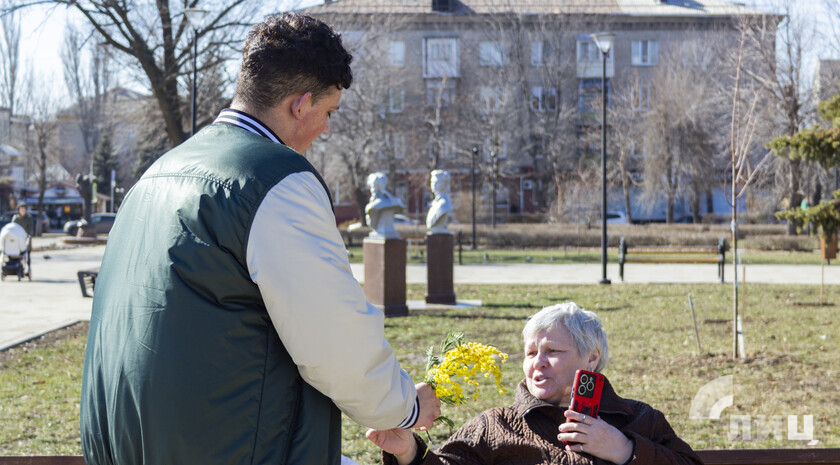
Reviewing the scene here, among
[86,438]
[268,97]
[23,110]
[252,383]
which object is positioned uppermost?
[23,110]

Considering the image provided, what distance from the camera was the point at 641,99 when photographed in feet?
150

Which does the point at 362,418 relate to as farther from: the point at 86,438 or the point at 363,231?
the point at 363,231

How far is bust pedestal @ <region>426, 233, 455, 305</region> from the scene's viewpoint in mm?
14188

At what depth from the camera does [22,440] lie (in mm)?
5875

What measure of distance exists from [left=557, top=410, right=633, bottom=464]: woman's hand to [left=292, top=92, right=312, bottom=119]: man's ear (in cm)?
127

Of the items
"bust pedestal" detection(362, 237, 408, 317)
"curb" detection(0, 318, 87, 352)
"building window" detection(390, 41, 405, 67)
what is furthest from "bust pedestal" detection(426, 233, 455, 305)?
"building window" detection(390, 41, 405, 67)

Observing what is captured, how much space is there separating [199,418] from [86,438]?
1.27ft

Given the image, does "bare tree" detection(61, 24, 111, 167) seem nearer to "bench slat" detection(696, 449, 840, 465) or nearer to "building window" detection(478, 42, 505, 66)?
"building window" detection(478, 42, 505, 66)

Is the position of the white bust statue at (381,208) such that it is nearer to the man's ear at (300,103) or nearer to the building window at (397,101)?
the man's ear at (300,103)

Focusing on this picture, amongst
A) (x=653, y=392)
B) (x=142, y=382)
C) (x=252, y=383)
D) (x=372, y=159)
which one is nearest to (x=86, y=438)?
(x=142, y=382)

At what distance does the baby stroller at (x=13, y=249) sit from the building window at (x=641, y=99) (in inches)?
1278

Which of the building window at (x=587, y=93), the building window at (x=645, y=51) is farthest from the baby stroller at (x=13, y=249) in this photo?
the building window at (x=645, y=51)

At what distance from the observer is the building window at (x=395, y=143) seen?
147 ft

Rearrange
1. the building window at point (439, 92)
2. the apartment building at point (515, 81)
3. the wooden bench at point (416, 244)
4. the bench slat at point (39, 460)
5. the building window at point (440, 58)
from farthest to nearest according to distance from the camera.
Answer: the building window at point (440, 58) → the building window at point (439, 92) → the apartment building at point (515, 81) → the wooden bench at point (416, 244) → the bench slat at point (39, 460)
